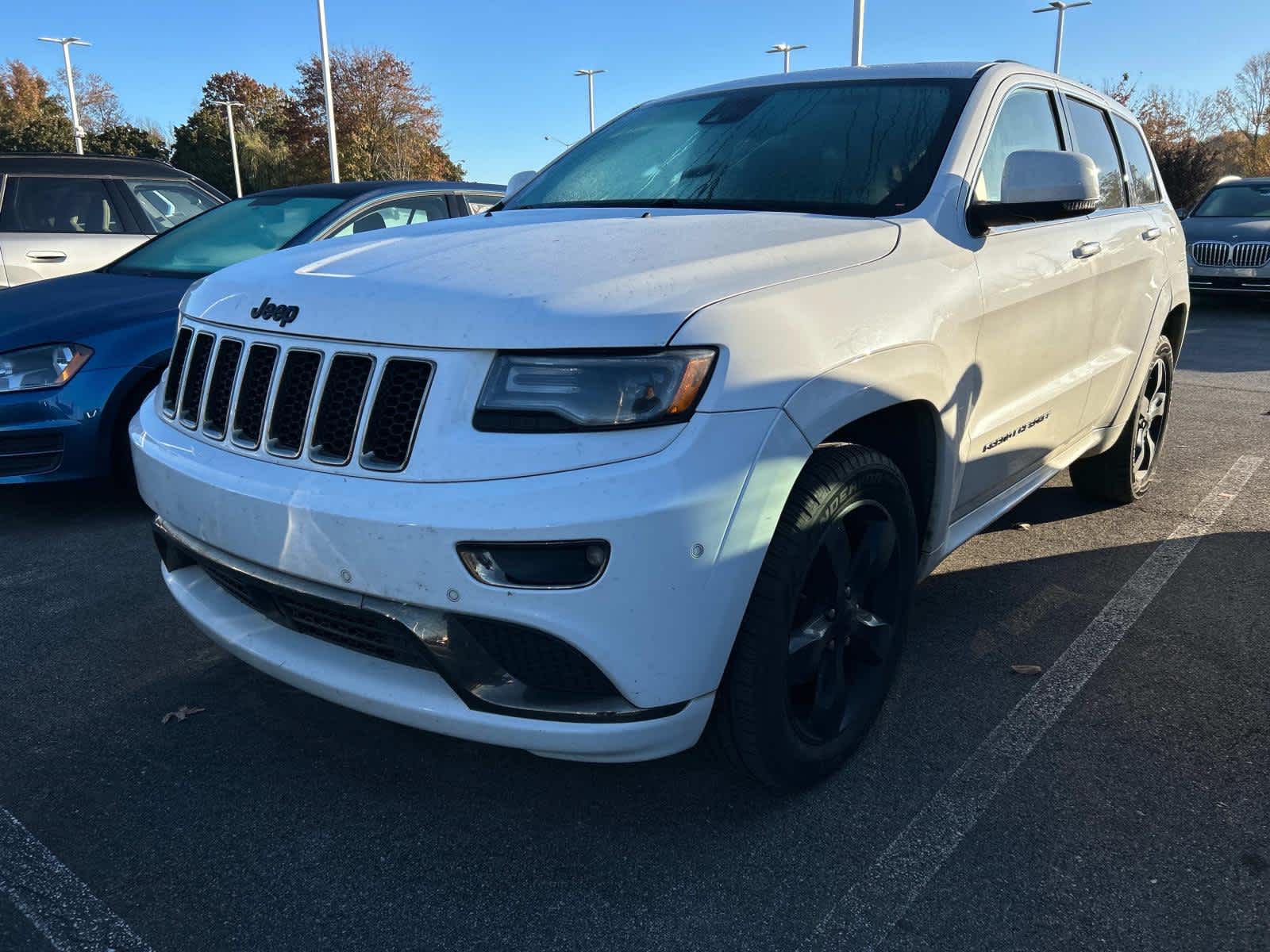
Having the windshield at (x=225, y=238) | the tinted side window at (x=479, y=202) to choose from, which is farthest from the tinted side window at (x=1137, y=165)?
the windshield at (x=225, y=238)

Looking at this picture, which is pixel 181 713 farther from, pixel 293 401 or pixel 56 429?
pixel 56 429

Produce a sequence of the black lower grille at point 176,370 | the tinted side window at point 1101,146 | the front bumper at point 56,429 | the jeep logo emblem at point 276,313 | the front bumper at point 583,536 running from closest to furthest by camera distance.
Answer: the front bumper at point 583,536
the jeep logo emblem at point 276,313
the black lower grille at point 176,370
the tinted side window at point 1101,146
the front bumper at point 56,429

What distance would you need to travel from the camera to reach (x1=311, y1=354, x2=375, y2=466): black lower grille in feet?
6.93

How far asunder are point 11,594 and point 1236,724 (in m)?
4.08

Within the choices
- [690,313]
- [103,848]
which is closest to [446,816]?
[103,848]

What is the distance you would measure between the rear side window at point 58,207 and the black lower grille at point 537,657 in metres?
7.42

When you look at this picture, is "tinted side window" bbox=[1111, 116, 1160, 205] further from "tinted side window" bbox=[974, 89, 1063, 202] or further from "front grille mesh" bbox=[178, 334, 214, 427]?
"front grille mesh" bbox=[178, 334, 214, 427]

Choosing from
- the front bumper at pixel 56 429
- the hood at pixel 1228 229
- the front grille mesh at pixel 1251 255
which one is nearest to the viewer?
the front bumper at pixel 56 429

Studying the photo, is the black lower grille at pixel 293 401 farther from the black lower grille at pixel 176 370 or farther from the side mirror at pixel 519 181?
the side mirror at pixel 519 181

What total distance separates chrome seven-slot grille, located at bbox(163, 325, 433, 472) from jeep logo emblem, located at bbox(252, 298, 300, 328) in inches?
2.3

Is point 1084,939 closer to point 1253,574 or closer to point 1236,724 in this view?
point 1236,724

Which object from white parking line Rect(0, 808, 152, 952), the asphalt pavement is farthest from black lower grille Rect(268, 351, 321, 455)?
white parking line Rect(0, 808, 152, 952)

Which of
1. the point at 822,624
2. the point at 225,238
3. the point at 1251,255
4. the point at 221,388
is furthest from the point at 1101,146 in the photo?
the point at 1251,255

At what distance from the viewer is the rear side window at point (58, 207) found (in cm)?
780
